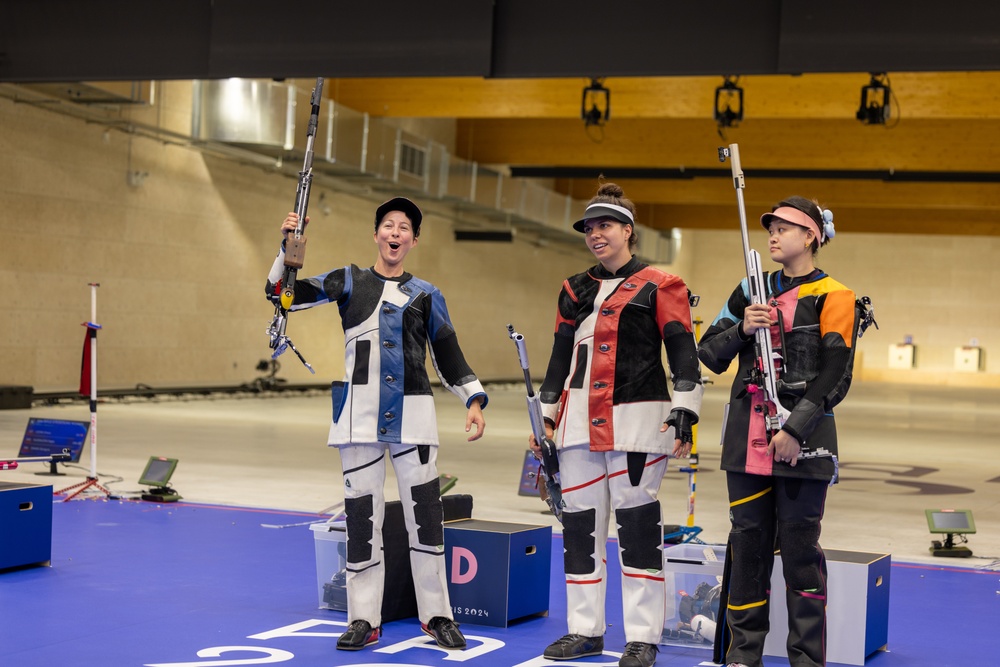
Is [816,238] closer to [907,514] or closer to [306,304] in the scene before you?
[306,304]

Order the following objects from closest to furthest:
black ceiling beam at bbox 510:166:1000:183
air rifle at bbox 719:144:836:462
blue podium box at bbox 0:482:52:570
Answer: air rifle at bbox 719:144:836:462 → blue podium box at bbox 0:482:52:570 → black ceiling beam at bbox 510:166:1000:183

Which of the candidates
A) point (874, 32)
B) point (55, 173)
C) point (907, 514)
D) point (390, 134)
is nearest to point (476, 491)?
point (907, 514)

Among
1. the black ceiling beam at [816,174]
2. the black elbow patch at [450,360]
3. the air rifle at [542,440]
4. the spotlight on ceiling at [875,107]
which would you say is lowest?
the air rifle at [542,440]

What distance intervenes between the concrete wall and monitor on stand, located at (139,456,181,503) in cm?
877

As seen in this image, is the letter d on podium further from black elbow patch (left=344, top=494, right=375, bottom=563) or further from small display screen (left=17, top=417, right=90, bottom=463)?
small display screen (left=17, top=417, right=90, bottom=463)

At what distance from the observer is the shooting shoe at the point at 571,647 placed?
14.8 ft

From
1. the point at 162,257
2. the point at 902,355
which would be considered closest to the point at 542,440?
the point at 162,257

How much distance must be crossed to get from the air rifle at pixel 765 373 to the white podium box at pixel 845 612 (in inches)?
29.3

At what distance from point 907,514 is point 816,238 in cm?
513

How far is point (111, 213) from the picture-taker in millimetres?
18172

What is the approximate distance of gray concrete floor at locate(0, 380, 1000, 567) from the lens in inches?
329

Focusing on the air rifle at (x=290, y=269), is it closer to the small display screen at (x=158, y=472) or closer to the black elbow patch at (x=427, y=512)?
the black elbow patch at (x=427, y=512)

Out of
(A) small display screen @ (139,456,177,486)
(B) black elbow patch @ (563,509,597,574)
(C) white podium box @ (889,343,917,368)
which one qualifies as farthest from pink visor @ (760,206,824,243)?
(C) white podium box @ (889,343,917,368)

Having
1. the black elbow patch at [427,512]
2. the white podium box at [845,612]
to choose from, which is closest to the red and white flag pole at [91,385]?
the black elbow patch at [427,512]
